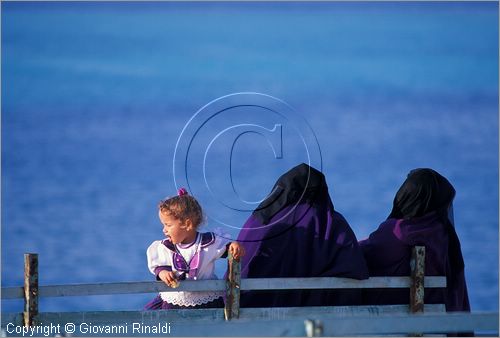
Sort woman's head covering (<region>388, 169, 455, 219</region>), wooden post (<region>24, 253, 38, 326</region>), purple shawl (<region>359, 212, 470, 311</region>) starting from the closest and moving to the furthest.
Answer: wooden post (<region>24, 253, 38, 326</region>), purple shawl (<region>359, 212, 470, 311</region>), woman's head covering (<region>388, 169, 455, 219</region>)

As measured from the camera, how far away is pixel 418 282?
7234 mm

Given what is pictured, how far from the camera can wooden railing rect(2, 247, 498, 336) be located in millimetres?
6094

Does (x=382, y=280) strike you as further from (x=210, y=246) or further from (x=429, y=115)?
(x=429, y=115)

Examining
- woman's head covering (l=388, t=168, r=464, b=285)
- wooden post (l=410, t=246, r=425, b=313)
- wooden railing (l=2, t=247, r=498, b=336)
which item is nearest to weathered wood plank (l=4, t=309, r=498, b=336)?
wooden railing (l=2, t=247, r=498, b=336)

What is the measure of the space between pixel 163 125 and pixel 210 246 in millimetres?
34326

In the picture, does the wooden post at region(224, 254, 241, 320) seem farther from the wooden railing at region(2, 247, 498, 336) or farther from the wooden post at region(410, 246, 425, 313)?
the wooden post at region(410, 246, 425, 313)

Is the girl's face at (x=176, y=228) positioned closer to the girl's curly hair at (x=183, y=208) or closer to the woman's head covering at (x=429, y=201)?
the girl's curly hair at (x=183, y=208)

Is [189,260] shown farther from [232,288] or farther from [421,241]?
[421,241]

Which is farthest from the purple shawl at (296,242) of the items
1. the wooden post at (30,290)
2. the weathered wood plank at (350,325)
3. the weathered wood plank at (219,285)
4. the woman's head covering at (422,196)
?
the wooden post at (30,290)

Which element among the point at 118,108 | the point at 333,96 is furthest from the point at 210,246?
the point at 333,96

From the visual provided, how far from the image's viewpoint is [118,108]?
43656 mm

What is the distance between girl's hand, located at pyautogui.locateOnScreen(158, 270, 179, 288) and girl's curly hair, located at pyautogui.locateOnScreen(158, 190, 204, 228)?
33 centimetres

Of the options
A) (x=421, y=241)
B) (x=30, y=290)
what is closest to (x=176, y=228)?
(x=30, y=290)

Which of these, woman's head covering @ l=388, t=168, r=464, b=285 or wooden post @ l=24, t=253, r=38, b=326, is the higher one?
woman's head covering @ l=388, t=168, r=464, b=285
